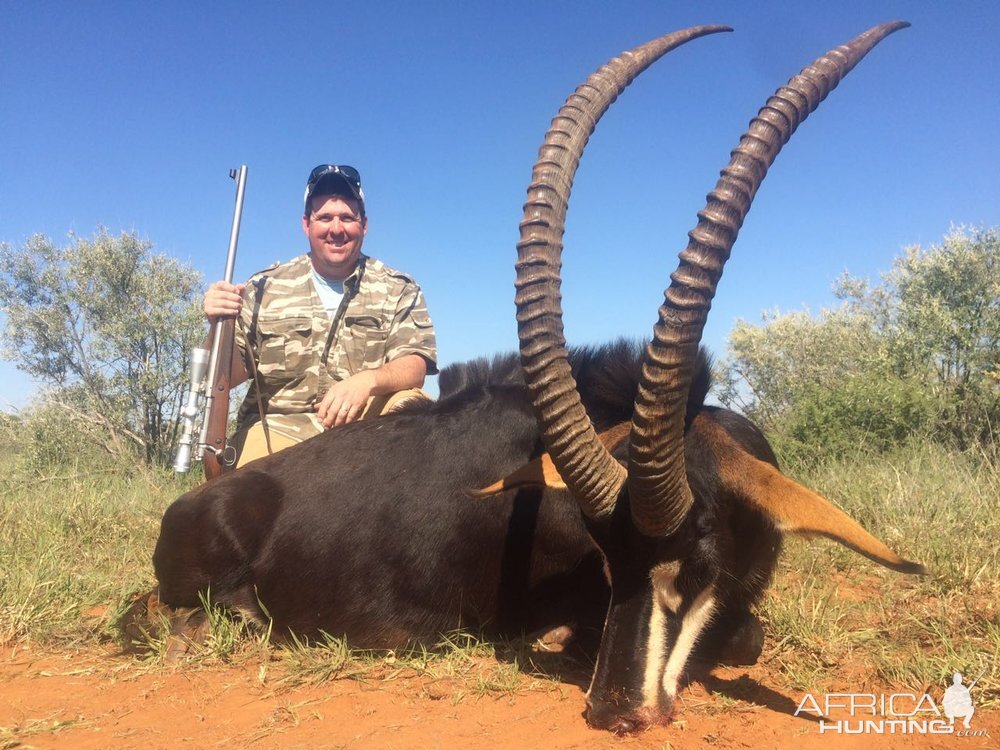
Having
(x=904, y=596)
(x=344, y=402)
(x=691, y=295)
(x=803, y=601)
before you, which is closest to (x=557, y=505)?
(x=803, y=601)

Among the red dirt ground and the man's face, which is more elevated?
the man's face

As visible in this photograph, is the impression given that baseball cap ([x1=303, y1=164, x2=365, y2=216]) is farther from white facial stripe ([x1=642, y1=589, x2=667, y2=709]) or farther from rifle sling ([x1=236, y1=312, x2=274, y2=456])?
white facial stripe ([x1=642, y1=589, x2=667, y2=709])

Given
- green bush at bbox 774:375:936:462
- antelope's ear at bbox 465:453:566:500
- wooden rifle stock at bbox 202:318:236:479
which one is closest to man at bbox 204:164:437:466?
wooden rifle stock at bbox 202:318:236:479

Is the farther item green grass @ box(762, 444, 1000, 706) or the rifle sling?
the rifle sling

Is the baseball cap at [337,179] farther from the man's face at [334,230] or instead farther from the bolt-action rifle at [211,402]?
the bolt-action rifle at [211,402]

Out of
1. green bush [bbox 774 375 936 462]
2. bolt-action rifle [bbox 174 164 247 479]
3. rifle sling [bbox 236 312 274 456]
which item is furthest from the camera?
green bush [bbox 774 375 936 462]

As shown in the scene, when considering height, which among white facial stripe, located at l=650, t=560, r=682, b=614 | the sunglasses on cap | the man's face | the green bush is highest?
the sunglasses on cap

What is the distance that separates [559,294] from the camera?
279 cm

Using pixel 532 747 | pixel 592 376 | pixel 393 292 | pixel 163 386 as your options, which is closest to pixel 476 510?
pixel 592 376

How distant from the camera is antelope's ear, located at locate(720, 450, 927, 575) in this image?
2.39 m

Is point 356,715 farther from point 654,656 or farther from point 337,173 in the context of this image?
point 337,173

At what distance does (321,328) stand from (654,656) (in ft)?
12.0

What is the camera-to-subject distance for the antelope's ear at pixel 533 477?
10.5 feet

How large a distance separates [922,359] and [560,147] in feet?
30.7
